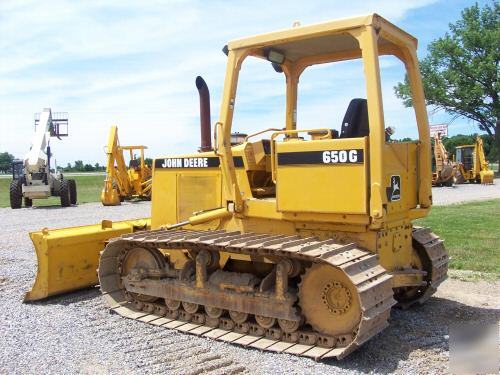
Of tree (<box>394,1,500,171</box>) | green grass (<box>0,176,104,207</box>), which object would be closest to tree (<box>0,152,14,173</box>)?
green grass (<box>0,176,104,207</box>)

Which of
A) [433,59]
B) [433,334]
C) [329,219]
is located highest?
[433,59]

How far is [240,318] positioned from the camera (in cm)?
577

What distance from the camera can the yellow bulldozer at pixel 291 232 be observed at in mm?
5180

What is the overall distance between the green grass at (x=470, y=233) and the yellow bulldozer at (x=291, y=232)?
8.39ft

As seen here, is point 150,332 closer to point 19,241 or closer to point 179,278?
point 179,278

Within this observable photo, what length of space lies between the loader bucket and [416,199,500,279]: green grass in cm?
1825

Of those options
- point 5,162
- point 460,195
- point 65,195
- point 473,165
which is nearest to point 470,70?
point 473,165

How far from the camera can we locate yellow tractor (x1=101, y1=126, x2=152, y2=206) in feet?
77.8

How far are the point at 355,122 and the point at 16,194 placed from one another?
20.6m

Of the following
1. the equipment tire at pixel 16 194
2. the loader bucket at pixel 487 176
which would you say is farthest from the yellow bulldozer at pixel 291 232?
the loader bucket at pixel 487 176

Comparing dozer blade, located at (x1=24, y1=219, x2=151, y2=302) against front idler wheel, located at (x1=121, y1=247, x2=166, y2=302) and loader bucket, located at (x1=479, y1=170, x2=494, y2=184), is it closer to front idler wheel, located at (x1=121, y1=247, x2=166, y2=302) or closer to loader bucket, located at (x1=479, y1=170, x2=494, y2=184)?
front idler wheel, located at (x1=121, y1=247, x2=166, y2=302)

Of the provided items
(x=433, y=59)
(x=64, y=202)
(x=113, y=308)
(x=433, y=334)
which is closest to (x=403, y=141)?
(x=433, y=334)

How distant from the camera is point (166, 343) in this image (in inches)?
219

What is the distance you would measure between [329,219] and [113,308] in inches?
110
